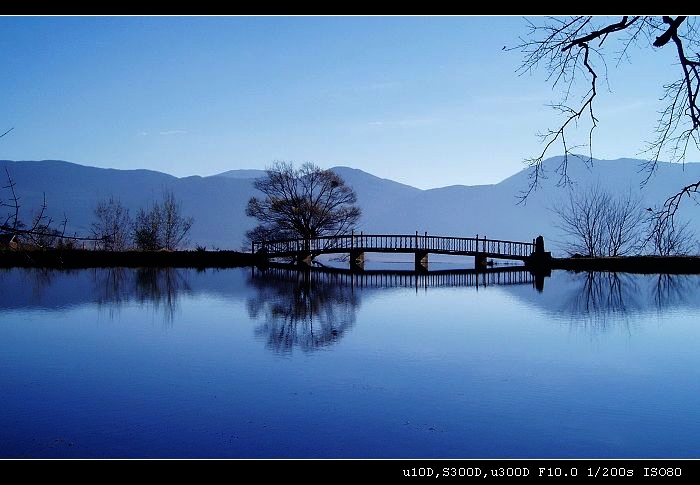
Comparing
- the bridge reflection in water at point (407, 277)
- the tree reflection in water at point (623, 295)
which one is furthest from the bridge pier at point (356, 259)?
the tree reflection in water at point (623, 295)

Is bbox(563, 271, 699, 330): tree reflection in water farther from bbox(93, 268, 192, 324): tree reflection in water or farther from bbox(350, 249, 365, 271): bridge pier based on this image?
bbox(350, 249, 365, 271): bridge pier

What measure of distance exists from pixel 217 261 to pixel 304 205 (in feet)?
15.7

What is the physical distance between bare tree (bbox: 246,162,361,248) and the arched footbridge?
81 cm

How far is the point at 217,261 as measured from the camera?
93.6 feet

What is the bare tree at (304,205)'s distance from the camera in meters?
30.2

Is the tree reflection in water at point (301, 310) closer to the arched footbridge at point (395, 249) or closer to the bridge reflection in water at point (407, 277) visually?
the bridge reflection in water at point (407, 277)

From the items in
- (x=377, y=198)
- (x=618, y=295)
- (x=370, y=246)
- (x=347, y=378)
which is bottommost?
(x=347, y=378)

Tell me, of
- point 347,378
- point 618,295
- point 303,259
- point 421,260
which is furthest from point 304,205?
point 347,378

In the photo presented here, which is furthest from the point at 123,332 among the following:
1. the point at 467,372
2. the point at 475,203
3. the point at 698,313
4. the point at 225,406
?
the point at 475,203

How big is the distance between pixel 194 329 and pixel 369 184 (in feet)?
345

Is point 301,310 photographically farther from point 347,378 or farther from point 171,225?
point 171,225

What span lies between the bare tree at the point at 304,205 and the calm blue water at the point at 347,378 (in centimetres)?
1458

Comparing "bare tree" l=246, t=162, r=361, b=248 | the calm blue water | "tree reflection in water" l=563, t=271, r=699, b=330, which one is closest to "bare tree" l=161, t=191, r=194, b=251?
"bare tree" l=246, t=162, r=361, b=248
